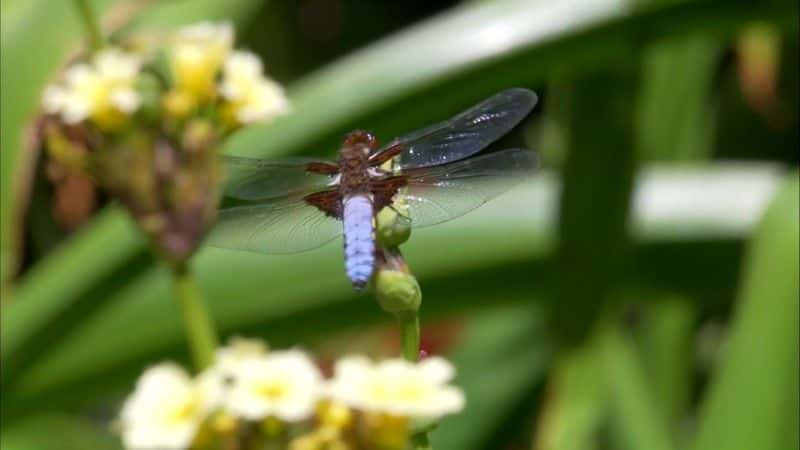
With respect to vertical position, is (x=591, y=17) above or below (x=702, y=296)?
above

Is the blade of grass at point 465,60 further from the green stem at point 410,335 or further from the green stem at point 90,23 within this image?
the green stem at point 410,335

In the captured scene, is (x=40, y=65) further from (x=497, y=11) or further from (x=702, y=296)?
(x=702, y=296)

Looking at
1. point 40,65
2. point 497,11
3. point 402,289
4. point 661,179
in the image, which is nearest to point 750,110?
point 661,179

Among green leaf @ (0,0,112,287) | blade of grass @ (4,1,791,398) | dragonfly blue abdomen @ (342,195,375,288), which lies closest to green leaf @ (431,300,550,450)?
blade of grass @ (4,1,791,398)

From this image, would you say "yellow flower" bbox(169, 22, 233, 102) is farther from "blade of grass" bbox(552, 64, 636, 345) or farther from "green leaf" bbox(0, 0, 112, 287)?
"blade of grass" bbox(552, 64, 636, 345)

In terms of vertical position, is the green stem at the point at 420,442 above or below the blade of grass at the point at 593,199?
below

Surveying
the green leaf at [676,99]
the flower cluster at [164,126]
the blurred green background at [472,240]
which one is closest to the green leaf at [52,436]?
the blurred green background at [472,240]

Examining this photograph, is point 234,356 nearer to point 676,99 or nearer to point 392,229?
point 392,229

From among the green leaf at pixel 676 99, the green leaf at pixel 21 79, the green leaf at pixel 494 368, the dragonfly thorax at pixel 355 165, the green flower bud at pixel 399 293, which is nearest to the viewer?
the green flower bud at pixel 399 293
